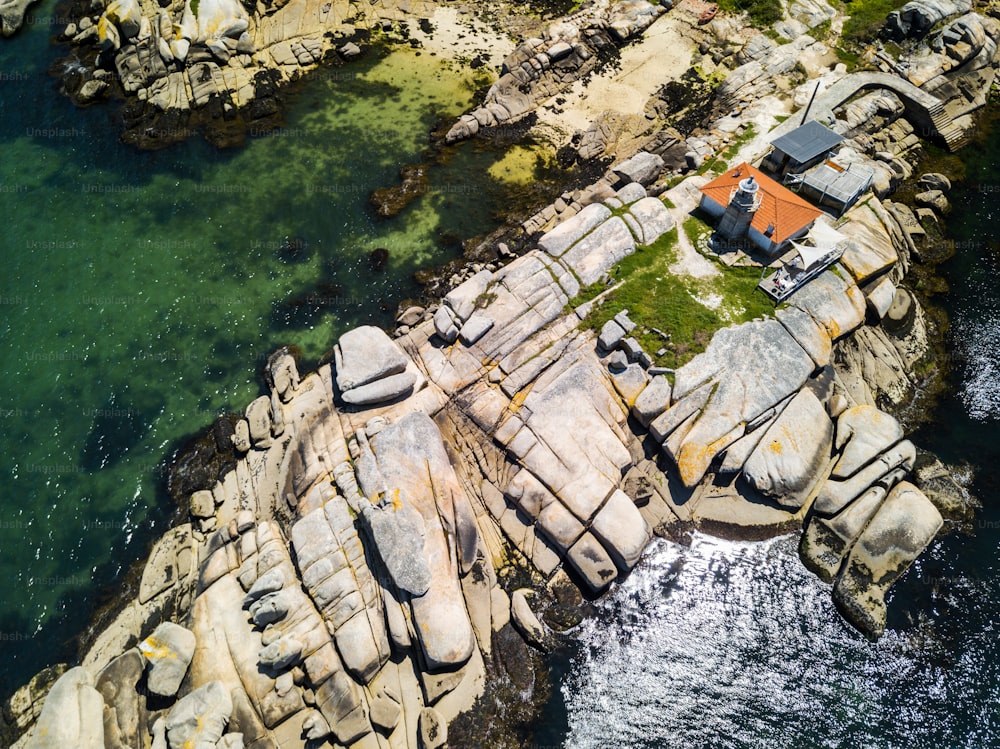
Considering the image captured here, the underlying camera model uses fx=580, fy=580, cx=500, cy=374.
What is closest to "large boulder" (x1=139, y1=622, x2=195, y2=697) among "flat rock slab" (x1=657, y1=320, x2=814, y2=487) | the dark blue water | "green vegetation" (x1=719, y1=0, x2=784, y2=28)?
the dark blue water

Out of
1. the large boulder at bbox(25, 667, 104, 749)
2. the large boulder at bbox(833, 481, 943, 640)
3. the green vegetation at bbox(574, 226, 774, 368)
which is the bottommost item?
the large boulder at bbox(25, 667, 104, 749)

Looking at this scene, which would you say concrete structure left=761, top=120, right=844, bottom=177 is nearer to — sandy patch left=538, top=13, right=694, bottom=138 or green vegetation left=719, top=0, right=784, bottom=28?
sandy patch left=538, top=13, right=694, bottom=138

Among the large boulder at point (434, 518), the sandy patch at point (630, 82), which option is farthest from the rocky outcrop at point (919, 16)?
the large boulder at point (434, 518)

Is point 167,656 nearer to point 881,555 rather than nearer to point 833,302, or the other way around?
point 881,555

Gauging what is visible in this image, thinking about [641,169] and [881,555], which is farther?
[641,169]

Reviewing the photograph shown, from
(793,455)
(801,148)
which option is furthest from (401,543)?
(801,148)

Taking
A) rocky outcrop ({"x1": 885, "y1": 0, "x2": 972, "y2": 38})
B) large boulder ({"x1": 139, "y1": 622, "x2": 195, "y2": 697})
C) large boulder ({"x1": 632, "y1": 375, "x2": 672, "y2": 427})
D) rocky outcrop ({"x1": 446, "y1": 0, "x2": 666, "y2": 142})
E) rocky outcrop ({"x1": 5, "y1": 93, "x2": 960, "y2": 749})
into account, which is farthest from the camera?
rocky outcrop ({"x1": 885, "y1": 0, "x2": 972, "y2": 38})

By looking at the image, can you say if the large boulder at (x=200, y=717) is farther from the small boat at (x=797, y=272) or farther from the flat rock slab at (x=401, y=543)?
the small boat at (x=797, y=272)
